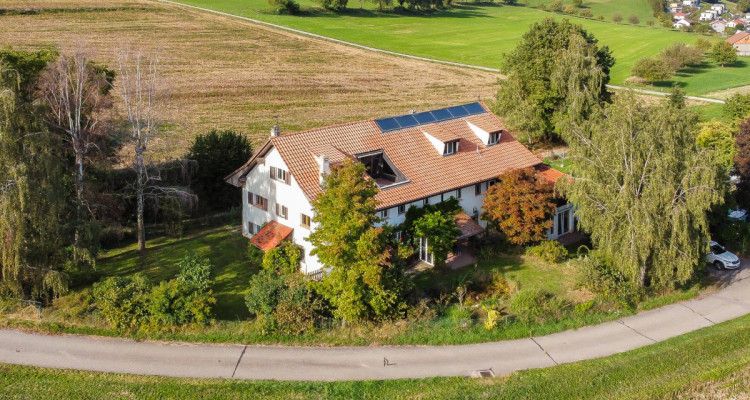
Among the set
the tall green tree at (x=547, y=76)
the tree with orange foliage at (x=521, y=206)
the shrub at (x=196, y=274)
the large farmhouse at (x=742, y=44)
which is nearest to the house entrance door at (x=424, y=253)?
the tree with orange foliage at (x=521, y=206)

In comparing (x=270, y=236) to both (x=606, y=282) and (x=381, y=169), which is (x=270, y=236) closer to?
(x=381, y=169)

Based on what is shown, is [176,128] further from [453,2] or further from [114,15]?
[453,2]

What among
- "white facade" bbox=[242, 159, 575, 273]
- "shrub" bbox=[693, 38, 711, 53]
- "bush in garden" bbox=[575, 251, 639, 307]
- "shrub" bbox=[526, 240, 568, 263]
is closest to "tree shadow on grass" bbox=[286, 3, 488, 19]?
"shrub" bbox=[693, 38, 711, 53]

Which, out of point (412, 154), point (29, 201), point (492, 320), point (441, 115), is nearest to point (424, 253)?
point (412, 154)

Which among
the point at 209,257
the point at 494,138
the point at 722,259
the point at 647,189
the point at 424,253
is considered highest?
the point at 494,138

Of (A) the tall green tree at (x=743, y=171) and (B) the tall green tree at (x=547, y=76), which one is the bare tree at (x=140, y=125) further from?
(A) the tall green tree at (x=743, y=171)
